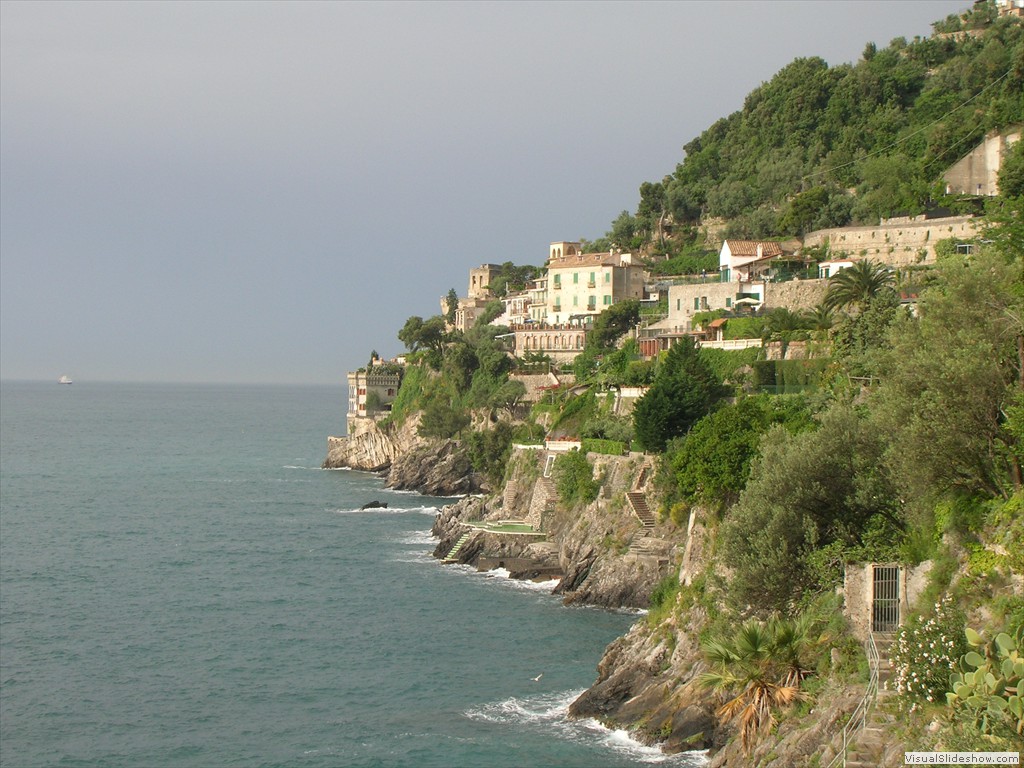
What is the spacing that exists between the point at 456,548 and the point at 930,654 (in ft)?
132

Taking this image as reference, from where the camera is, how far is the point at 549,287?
3789 inches

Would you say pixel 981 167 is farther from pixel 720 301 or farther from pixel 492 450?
pixel 492 450

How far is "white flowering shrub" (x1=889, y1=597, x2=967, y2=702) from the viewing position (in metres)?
20.5

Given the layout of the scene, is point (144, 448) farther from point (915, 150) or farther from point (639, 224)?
point (915, 150)

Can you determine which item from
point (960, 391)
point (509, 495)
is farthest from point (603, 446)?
point (960, 391)

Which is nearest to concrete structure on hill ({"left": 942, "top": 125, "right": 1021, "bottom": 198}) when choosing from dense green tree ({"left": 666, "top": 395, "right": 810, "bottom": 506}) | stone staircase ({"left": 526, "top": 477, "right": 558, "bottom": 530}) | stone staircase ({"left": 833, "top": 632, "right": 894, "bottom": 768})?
stone staircase ({"left": 526, "top": 477, "right": 558, "bottom": 530})

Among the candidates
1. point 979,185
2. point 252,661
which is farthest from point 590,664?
point 979,185

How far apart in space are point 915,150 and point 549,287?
30840 mm

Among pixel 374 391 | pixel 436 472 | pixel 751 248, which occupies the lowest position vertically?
pixel 436 472

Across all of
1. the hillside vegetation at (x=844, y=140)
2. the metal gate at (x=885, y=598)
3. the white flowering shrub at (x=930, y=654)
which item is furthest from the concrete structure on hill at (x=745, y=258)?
the white flowering shrub at (x=930, y=654)

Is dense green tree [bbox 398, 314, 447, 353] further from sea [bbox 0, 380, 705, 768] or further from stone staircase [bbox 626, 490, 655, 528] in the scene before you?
stone staircase [bbox 626, 490, 655, 528]

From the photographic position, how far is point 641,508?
49.3 m

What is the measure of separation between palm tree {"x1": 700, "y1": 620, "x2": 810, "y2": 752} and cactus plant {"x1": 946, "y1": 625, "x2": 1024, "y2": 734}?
22.5 feet

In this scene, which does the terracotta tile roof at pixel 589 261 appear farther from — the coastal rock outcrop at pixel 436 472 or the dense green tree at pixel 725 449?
the dense green tree at pixel 725 449
